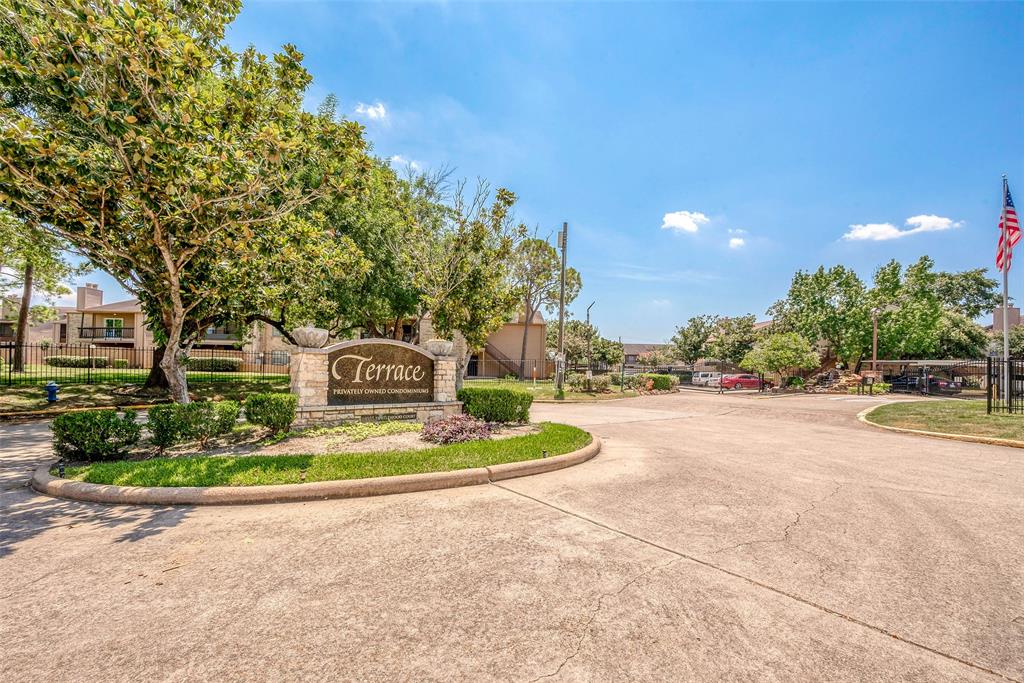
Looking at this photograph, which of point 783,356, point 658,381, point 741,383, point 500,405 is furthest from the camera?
point 741,383

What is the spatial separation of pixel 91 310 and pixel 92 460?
4185 centimetres

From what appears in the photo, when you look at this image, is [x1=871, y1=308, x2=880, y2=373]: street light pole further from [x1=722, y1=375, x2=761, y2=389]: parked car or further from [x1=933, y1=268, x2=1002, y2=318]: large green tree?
[x1=933, y1=268, x2=1002, y2=318]: large green tree

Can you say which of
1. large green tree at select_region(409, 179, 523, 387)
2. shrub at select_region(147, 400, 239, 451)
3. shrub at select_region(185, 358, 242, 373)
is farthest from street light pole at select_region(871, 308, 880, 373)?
shrub at select_region(185, 358, 242, 373)

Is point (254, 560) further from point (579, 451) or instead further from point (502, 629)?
→ point (579, 451)

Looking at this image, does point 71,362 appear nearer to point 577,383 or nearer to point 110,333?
point 110,333

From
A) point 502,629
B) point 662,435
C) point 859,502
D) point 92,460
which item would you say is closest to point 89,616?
point 502,629

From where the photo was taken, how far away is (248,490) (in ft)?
16.9

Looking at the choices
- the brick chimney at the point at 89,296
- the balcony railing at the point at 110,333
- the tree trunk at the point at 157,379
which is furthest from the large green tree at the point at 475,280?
the brick chimney at the point at 89,296

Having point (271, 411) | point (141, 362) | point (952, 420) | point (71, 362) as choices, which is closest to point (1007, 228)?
point (952, 420)

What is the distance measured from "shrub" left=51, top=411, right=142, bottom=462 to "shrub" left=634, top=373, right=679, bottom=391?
2378 centimetres

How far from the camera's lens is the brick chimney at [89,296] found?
40.0 meters

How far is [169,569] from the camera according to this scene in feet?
11.7

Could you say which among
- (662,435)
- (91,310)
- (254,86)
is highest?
(254,86)

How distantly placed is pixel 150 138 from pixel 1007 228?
22.7 m
